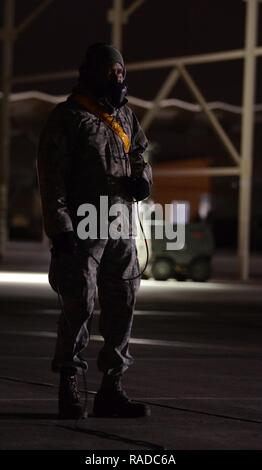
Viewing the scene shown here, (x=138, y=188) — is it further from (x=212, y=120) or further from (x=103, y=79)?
(x=212, y=120)

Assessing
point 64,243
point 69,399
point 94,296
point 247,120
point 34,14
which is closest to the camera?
point 64,243

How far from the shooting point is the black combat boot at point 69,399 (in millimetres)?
7688

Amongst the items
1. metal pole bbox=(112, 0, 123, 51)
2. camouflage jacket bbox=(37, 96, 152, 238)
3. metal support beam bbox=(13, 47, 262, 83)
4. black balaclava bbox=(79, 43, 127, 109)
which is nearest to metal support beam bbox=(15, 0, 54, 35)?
metal support beam bbox=(13, 47, 262, 83)

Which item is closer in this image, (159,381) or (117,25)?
(159,381)

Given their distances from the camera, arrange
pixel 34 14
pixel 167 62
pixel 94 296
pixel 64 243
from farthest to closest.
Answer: pixel 34 14 < pixel 167 62 < pixel 94 296 < pixel 64 243

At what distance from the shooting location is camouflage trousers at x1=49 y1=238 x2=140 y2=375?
7.74 m

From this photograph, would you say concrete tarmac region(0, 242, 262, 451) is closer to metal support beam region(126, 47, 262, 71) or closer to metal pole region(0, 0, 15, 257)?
metal support beam region(126, 47, 262, 71)

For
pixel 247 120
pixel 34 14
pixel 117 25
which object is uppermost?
pixel 34 14

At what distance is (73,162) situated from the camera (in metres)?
7.80

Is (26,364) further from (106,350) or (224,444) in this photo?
(224,444)

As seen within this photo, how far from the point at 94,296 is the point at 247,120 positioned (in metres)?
19.6

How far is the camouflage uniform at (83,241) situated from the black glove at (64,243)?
3cm

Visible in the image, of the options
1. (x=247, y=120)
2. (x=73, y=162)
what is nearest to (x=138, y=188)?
(x=73, y=162)
